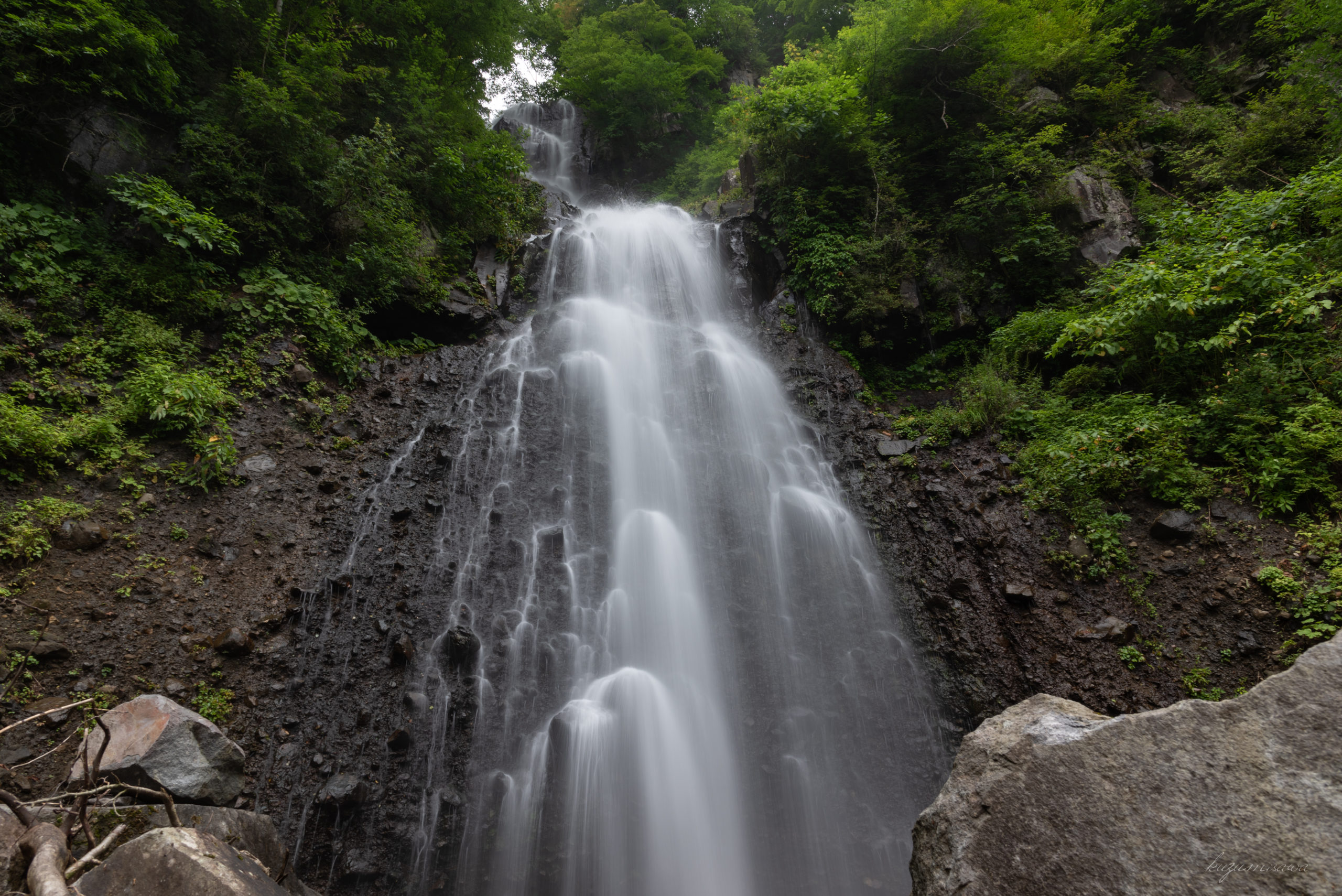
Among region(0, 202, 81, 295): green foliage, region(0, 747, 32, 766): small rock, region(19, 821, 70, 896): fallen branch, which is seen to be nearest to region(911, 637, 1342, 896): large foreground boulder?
region(19, 821, 70, 896): fallen branch

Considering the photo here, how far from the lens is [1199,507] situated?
19.4 ft

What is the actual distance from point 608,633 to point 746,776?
224 centimetres

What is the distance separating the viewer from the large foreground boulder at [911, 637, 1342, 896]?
223 cm

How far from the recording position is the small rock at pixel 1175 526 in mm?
5844

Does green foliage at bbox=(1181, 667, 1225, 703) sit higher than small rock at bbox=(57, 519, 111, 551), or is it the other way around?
small rock at bbox=(57, 519, 111, 551)

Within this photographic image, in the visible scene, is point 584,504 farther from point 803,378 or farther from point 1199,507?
point 1199,507

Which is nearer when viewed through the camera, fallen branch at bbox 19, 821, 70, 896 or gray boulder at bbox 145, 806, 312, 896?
fallen branch at bbox 19, 821, 70, 896

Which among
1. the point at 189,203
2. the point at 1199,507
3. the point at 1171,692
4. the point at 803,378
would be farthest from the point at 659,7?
the point at 1171,692

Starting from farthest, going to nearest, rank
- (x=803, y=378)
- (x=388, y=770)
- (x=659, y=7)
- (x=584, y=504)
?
1. (x=659, y=7)
2. (x=803, y=378)
3. (x=584, y=504)
4. (x=388, y=770)

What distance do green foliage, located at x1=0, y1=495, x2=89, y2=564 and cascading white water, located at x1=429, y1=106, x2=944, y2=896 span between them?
3.52 meters

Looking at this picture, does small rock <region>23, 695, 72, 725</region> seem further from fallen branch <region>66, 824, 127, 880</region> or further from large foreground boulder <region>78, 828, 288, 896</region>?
fallen branch <region>66, 824, 127, 880</region>

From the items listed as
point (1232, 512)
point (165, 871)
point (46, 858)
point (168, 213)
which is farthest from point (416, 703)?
point (1232, 512)

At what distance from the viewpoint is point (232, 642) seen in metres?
4.91

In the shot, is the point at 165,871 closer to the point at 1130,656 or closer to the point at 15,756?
the point at 15,756
